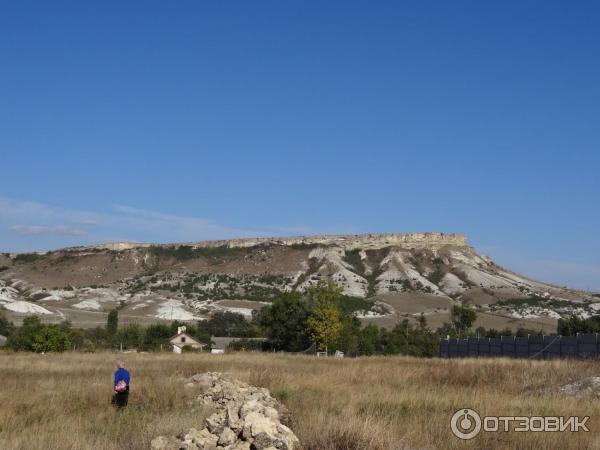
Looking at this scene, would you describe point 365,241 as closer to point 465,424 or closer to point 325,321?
point 325,321

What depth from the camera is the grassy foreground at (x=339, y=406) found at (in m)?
9.40

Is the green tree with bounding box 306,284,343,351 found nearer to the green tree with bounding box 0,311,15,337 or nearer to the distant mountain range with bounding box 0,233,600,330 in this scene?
the green tree with bounding box 0,311,15,337

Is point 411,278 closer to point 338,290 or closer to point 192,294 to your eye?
point 192,294

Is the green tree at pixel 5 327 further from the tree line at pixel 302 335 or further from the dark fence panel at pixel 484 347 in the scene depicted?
the dark fence panel at pixel 484 347

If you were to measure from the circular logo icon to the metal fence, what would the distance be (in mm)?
20007

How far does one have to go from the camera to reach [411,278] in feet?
427

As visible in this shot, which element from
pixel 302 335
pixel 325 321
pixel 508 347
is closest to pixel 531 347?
pixel 508 347

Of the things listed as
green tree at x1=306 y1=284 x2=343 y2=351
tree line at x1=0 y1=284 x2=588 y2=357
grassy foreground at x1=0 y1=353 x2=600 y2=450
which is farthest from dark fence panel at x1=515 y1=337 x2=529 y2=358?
green tree at x1=306 y1=284 x2=343 y2=351

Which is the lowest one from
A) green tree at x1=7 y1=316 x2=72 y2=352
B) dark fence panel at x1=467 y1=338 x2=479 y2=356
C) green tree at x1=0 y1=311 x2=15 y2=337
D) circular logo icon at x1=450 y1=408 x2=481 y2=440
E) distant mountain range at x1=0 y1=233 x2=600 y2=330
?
green tree at x1=0 y1=311 x2=15 y2=337

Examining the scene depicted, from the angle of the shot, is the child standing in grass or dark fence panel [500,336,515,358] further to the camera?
dark fence panel [500,336,515,358]

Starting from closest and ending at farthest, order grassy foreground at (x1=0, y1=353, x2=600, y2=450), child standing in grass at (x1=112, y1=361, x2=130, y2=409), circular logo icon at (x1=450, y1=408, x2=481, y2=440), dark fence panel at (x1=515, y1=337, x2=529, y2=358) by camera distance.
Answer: grassy foreground at (x1=0, y1=353, x2=600, y2=450), circular logo icon at (x1=450, y1=408, x2=481, y2=440), child standing in grass at (x1=112, y1=361, x2=130, y2=409), dark fence panel at (x1=515, y1=337, x2=529, y2=358)

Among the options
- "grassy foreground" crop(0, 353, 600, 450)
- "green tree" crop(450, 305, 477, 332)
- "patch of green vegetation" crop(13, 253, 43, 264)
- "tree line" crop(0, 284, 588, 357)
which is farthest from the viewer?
"patch of green vegetation" crop(13, 253, 43, 264)

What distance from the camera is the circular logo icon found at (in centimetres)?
1022

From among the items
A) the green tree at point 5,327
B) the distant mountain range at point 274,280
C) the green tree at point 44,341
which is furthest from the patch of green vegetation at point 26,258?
the green tree at point 44,341
